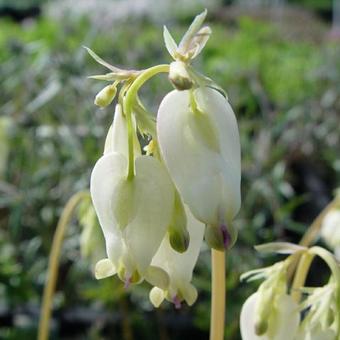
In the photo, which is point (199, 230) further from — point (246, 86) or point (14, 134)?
point (246, 86)

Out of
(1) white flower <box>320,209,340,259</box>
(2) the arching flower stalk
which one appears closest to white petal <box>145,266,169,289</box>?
(2) the arching flower stalk

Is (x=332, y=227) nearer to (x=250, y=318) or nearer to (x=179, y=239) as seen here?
(x=250, y=318)

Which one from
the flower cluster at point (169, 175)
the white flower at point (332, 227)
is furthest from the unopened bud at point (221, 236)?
the white flower at point (332, 227)

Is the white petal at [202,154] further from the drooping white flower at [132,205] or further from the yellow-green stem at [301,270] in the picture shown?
the yellow-green stem at [301,270]

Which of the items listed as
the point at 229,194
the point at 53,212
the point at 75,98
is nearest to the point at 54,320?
the point at 53,212

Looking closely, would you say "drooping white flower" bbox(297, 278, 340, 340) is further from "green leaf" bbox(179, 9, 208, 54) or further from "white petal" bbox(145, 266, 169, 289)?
"green leaf" bbox(179, 9, 208, 54)

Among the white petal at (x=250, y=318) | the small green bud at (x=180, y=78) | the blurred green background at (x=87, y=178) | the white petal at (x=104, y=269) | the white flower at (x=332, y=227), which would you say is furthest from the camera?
the blurred green background at (x=87, y=178)

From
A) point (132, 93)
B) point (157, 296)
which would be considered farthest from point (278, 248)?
point (132, 93)
